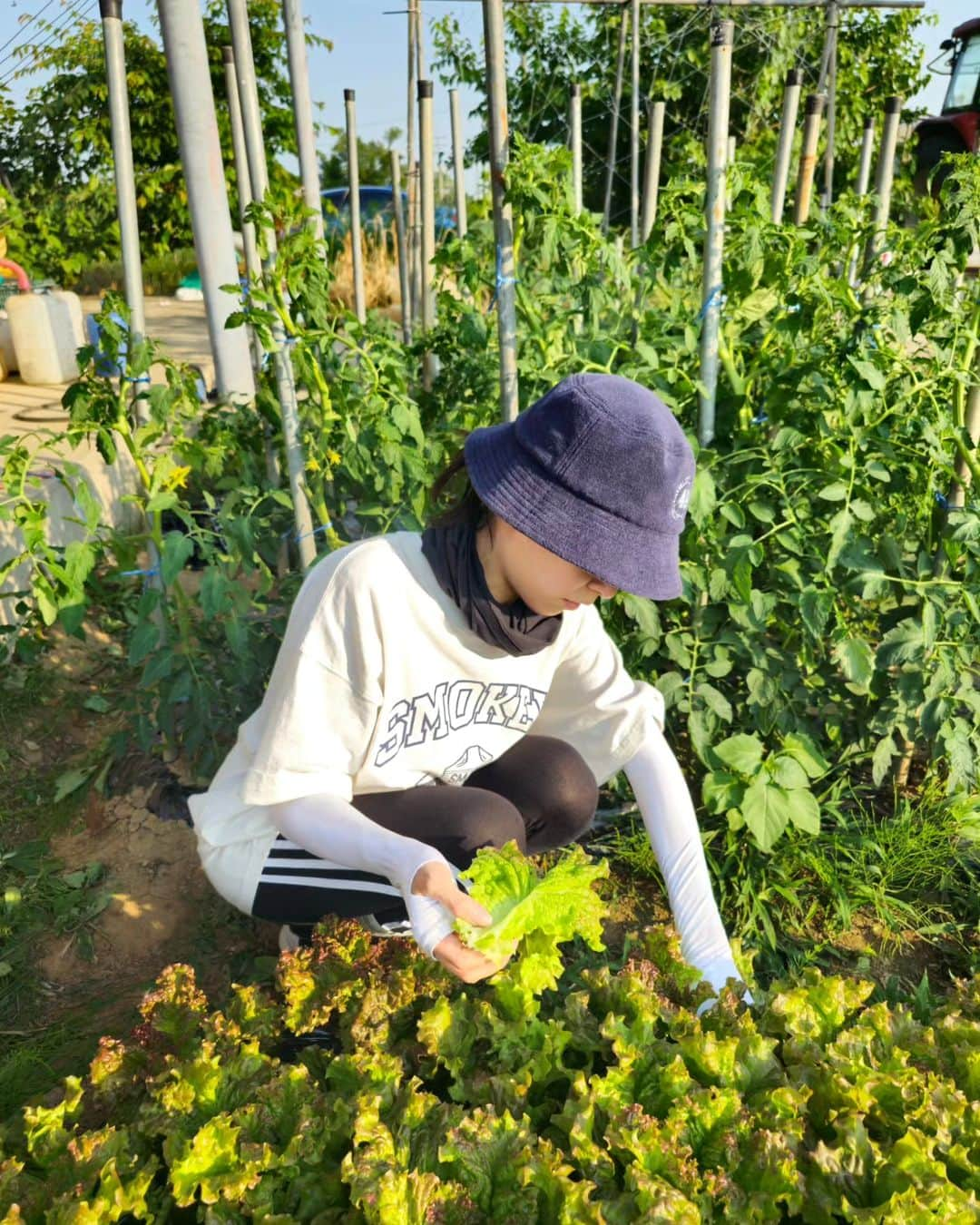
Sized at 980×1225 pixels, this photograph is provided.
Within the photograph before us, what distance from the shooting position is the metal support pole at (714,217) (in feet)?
7.53

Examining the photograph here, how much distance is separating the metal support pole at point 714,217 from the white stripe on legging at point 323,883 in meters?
1.31

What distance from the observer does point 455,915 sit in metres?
1.49

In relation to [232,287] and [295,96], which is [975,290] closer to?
[232,287]

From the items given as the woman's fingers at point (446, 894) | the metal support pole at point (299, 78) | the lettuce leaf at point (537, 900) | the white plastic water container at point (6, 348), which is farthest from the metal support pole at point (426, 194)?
the white plastic water container at point (6, 348)

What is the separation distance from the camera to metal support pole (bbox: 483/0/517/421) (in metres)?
2.07

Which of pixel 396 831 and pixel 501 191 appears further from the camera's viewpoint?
pixel 501 191

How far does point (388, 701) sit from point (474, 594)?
244mm

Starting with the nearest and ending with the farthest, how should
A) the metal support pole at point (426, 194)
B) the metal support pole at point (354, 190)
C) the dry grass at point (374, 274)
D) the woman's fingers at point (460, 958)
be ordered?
the woman's fingers at point (460, 958) → the metal support pole at point (426, 194) → the metal support pole at point (354, 190) → the dry grass at point (374, 274)

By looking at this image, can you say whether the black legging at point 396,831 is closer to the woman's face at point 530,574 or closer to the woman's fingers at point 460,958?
the woman's fingers at point 460,958

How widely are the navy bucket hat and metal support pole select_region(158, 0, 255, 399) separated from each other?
1875 millimetres

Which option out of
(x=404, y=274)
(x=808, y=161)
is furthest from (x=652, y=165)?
(x=404, y=274)

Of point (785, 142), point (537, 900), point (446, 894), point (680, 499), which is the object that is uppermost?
point (785, 142)

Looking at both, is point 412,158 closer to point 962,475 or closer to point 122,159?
point 122,159

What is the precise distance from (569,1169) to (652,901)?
42.0 inches
